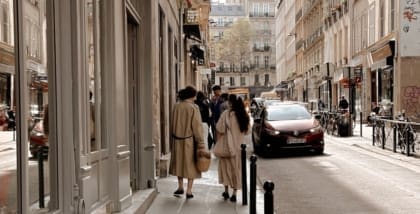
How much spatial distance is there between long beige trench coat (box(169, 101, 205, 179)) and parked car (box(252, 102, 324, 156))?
25.6ft

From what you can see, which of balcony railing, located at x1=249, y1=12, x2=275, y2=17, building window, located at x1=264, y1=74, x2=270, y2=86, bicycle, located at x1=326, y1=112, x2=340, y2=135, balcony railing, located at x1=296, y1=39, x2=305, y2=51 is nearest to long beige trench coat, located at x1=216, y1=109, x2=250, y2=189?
bicycle, located at x1=326, y1=112, x2=340, y2=135

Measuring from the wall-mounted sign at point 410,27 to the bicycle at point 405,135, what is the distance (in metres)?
11.6

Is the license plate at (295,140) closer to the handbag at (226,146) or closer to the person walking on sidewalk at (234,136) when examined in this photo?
the person walking on sidewalk at (234,136)

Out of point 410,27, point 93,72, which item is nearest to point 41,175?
point 93,72

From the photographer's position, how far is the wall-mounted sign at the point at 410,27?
93.7 feet

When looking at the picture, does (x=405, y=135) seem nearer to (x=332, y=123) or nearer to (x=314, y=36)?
(x=332, y=123)

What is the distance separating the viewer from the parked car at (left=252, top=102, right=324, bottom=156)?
17578 millimetres

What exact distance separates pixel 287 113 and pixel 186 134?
31.3 ft

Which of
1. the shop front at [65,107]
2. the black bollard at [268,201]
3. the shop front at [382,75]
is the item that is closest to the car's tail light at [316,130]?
the shop front at [65,107]

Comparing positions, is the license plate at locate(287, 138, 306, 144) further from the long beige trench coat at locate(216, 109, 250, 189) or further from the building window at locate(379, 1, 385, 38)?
the building window at locate(379, 1, 385, 38)

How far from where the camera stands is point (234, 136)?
33.1 ft

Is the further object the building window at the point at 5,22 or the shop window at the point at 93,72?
the shop window at the point at 93,72

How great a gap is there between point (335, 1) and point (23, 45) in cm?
4744

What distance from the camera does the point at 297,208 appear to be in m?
9.70
